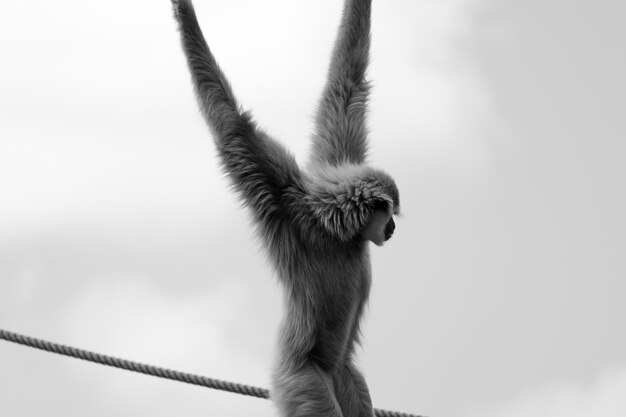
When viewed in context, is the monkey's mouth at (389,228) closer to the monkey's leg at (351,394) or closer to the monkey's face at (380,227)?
the monkey's face at (380,227)

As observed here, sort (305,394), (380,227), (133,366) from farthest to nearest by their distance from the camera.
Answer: (133,366), (380,227), (305,394)

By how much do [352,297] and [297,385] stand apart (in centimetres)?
71

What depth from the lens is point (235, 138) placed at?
609cm

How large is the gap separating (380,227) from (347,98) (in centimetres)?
130

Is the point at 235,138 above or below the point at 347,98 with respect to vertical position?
below

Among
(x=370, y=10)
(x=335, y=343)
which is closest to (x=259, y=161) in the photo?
(x=335, y=343)

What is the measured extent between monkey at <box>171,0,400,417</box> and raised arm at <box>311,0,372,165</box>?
58 centimetres

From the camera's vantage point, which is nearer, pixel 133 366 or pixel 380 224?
pixel 380 224

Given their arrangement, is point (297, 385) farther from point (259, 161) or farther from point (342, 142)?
point (342, 142)

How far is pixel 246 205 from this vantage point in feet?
20.3

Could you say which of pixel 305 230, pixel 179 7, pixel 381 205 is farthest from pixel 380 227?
pixel 179 7

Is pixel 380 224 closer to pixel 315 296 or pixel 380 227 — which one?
pixel 380 227

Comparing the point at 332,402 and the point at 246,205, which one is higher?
the point at 246,205

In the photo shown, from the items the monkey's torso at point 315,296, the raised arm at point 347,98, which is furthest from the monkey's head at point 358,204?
the raised arm at point 347,98
